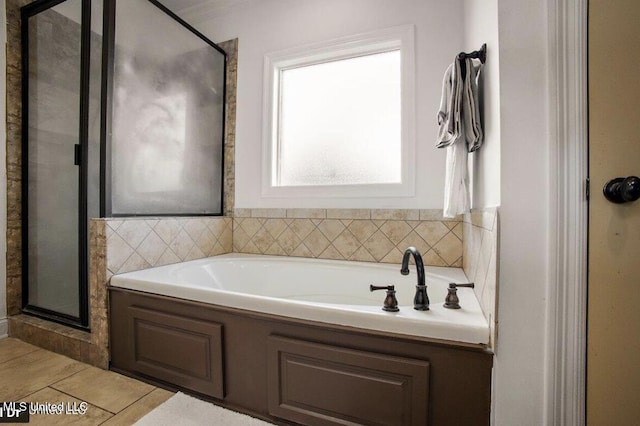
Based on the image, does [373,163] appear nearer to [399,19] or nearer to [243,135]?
[399,19]

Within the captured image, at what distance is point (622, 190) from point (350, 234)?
152 cm

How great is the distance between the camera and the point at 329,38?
7.35ft

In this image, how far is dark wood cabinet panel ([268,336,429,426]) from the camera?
96cm

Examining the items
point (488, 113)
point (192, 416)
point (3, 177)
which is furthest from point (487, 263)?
point (3, 177)

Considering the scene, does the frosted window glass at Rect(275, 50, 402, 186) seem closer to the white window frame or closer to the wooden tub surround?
the white window frame

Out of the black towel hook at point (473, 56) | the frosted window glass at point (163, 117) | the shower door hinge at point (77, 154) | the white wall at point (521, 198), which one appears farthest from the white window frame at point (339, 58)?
the shower door hinge at point (77, 154)

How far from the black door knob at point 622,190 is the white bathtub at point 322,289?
0.53 meters

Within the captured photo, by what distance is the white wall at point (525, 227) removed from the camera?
0.83m

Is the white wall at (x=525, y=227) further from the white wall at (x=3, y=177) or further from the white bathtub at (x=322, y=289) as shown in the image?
the white wall at (x=3, y=177)

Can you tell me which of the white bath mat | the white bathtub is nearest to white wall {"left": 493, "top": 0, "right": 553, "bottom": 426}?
the white bathtub

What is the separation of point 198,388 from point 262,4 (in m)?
2.94

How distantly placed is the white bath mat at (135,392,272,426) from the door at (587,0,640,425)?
4.01ft

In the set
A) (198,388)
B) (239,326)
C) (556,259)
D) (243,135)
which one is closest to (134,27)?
(243,135)

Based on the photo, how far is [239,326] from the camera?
125 cm
